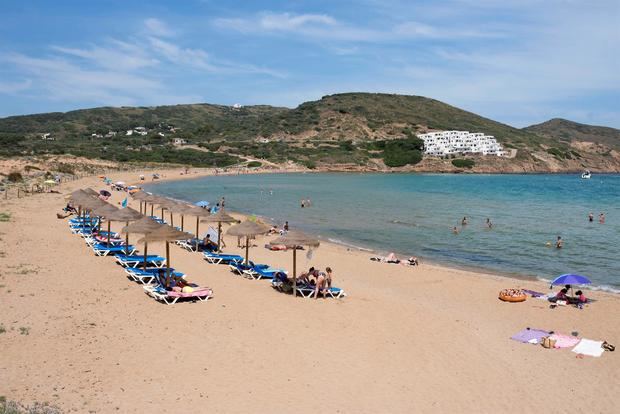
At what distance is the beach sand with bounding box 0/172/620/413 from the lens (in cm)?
773

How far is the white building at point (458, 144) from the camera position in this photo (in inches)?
4867

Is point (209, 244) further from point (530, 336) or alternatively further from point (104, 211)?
point (530, 336)

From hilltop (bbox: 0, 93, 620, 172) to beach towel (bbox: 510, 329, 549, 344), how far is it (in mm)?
79344

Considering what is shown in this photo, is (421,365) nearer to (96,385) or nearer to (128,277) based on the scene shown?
(96,385)

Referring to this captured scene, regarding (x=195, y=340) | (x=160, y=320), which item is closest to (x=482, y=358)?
(x=195, y=340)

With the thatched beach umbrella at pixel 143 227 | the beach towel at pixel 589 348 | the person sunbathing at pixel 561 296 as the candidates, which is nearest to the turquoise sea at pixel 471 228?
the person sunbathing at pixel 561 296

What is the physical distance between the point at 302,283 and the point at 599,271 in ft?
39.4

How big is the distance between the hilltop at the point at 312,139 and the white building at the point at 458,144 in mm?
4532

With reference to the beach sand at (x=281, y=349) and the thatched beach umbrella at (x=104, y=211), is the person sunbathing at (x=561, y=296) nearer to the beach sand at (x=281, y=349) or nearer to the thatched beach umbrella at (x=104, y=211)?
the beach sand at (x=281, y=349)

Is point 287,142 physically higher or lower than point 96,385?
higher

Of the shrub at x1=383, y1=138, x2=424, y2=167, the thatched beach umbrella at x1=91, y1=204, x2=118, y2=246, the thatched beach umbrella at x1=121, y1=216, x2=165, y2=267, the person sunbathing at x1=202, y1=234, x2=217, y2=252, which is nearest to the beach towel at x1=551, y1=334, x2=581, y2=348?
the thatched beach umbrella at x1=121, y1=216, x2=165, y2=267

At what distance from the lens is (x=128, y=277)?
1432 cm

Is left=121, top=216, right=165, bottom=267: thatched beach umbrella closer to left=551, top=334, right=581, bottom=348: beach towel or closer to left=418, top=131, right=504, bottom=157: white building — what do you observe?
left=551, top=334, right=581, bottom=348: beach towel

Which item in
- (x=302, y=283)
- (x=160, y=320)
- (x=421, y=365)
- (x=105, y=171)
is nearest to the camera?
(x=421, y=365)
